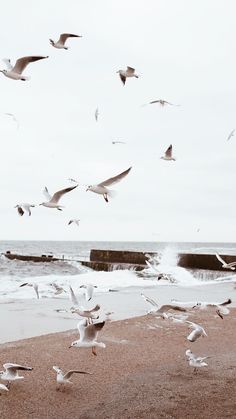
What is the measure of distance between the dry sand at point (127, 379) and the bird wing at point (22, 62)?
13.2 ft

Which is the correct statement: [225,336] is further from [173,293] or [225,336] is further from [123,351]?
[173,293]

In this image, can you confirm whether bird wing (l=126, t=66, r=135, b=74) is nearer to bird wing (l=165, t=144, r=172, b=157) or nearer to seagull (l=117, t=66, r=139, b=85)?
seagull (l=117, t=66, r=139, b=85)

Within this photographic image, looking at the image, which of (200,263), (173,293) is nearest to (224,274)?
(200,263)

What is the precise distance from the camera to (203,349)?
7531 mm

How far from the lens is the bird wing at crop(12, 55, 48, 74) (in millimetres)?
6579

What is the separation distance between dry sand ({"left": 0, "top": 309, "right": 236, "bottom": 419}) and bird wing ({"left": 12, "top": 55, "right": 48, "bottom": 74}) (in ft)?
13.2

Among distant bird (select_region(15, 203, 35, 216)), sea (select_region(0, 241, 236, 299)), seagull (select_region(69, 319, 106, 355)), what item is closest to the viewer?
seagull (select_region(69, 319, 106, 355))

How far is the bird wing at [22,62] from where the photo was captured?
658 cm

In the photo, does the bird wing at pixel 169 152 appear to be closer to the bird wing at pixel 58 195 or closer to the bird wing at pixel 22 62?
the bird wing at pixel 58 195

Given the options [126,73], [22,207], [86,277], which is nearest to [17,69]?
[126,73]

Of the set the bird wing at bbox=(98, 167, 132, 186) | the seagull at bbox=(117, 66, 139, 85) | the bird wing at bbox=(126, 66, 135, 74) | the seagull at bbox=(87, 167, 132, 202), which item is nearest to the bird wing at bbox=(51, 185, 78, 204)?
the seagull at bbox=(87, 167, 132, 202)

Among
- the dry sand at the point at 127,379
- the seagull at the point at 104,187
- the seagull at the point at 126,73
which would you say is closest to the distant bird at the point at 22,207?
the seagull at the point at 104,187

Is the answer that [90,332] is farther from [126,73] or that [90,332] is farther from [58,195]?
[126,73]

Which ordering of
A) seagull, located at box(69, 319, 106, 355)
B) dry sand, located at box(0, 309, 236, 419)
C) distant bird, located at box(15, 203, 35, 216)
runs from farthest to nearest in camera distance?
distant bird, located at box(15, 203, 35, 216) → seagull, located at box(69, 319, 106, 355) → dry sand, located at box(0, 309, 236, 419)
